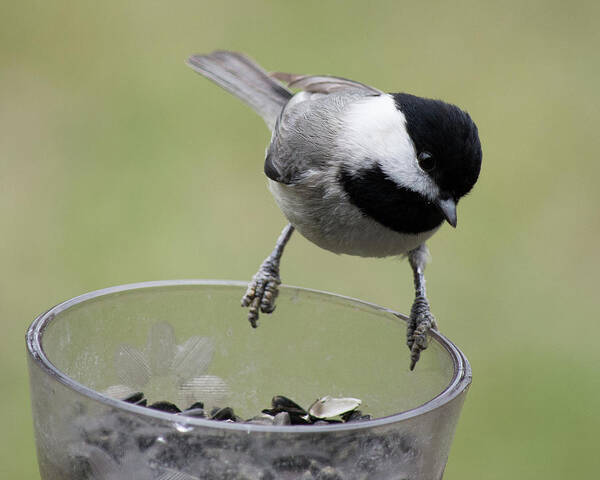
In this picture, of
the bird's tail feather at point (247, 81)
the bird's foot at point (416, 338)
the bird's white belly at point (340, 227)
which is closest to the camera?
the bird's foot at point (416, 338)

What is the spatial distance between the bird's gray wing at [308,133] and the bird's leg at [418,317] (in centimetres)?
33

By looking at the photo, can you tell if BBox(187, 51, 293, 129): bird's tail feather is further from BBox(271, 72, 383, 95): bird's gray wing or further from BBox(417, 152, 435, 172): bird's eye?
BBox(417, 152, 435, 172): bird's eye

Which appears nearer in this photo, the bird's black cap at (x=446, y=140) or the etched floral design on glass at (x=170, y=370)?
the etched floral design on glass at (x=170, y=370)

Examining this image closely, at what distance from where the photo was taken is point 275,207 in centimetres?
370

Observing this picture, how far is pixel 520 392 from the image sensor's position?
2.99m

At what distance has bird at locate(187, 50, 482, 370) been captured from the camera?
5.08 feet

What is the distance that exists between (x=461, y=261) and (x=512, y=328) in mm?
381

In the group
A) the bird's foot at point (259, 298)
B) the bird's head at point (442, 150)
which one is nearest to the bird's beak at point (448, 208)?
the bird's head at point (442, 150)

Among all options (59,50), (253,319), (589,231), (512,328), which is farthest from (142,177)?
(253,319)

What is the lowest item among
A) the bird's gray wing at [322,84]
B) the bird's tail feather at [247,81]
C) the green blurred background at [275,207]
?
the green blurred background at [275,207]

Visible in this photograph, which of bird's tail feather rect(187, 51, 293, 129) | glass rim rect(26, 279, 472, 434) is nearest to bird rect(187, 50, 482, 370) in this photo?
glass rim rect(26, 279, 472, 434)

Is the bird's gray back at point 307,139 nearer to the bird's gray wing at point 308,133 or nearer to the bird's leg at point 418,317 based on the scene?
the bird's gray wing at point 308,133

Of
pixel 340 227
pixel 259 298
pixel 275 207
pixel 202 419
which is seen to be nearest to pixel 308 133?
pixel 340 227

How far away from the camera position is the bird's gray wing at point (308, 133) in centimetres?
184
